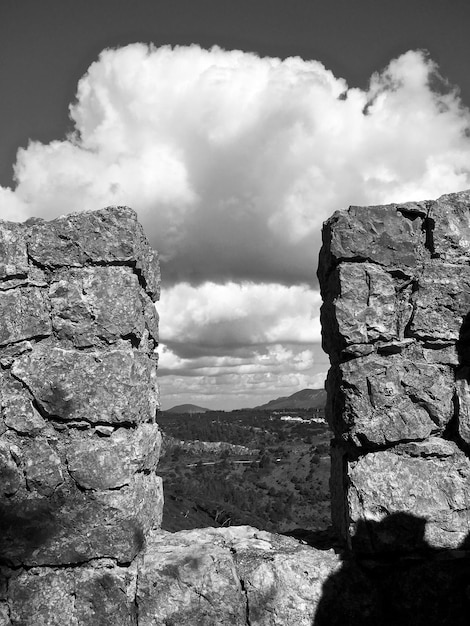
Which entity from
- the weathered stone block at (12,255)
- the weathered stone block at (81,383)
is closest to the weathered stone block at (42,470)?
the weathered stone block at (81,383)

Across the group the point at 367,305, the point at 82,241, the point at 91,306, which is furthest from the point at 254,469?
the point at 82,241

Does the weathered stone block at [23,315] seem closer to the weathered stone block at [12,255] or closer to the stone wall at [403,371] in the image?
the weathered stone block at [12,255]

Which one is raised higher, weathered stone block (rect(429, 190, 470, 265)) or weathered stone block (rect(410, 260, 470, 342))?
weathered stone block (rect(429, 190, 470, 265))

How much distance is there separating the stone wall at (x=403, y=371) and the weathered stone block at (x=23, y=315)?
2.52 m

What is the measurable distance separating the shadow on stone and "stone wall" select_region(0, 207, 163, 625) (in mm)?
1714

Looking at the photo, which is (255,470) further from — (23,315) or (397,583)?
(23,315)

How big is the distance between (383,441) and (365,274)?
1.44 metres

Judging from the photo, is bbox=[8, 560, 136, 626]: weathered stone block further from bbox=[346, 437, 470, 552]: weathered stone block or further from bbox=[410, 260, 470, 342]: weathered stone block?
bbox=[410, 260, 470, 342]: weathered stone block

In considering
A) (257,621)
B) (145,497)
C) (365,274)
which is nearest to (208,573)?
(257,621)

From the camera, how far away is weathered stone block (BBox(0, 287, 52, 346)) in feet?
15.0

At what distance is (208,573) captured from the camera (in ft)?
14.3

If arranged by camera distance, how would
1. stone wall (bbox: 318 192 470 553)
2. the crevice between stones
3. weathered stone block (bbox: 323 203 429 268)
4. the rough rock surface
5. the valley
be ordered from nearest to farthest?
the crevice between stones
the rough rock surface
stone wall (bbox: 318 192 470 553)
weathered stone block (bbox: 323 203 429 268)
the valley

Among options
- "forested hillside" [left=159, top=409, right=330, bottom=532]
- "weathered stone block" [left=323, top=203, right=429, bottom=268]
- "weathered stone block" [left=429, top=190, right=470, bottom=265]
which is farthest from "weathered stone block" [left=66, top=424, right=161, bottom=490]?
"forested hillside" [left=159, top=409, right=330, bottom=532]

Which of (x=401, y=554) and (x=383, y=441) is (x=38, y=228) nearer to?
(x=383, y=441)
